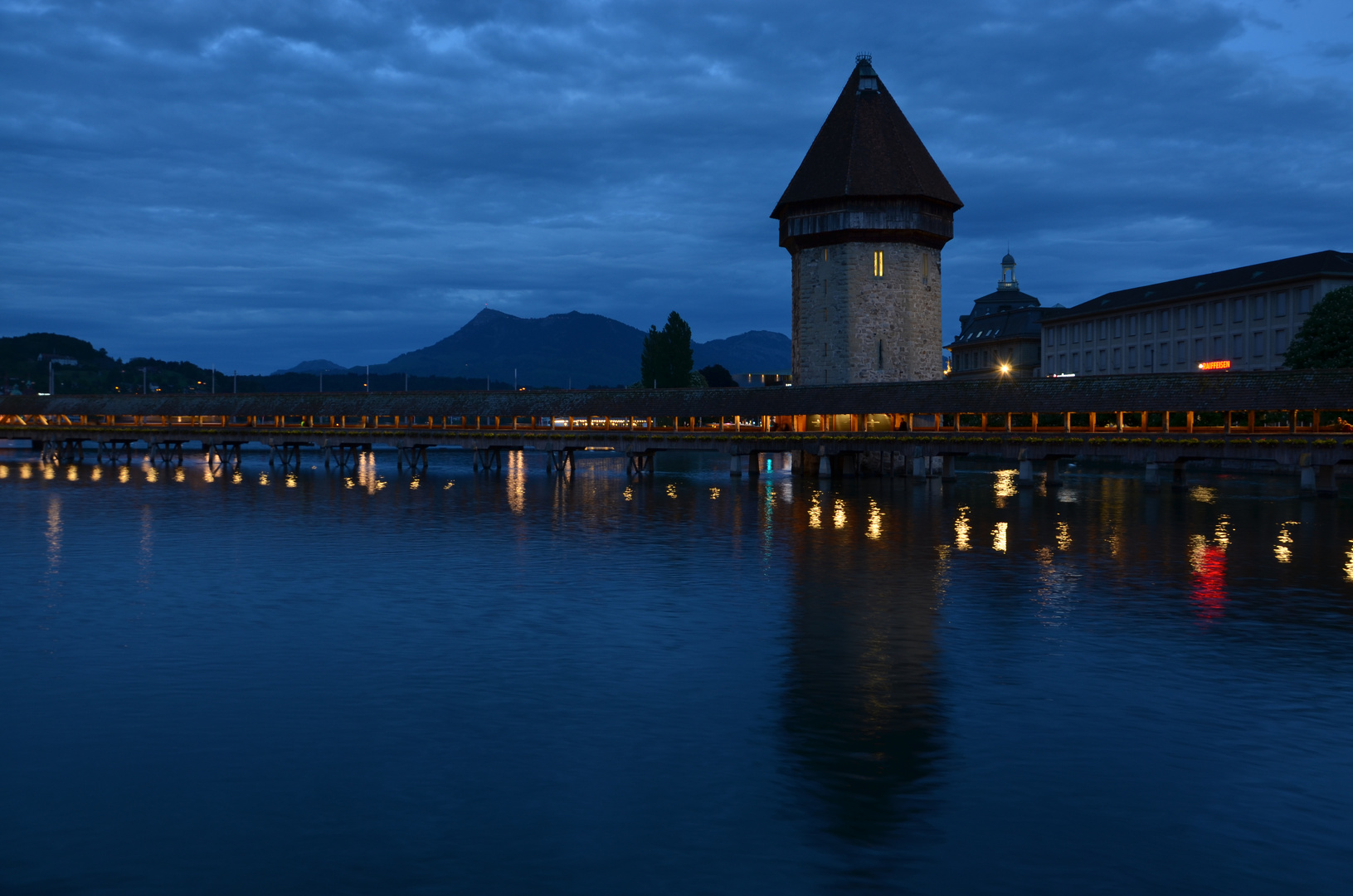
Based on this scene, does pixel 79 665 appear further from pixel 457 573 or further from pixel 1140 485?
pixel 1140 485

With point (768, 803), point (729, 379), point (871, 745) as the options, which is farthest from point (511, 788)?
point (729, 379)

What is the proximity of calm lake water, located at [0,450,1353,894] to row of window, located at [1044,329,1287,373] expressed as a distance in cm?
5516

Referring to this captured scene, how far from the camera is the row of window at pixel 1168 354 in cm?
8006

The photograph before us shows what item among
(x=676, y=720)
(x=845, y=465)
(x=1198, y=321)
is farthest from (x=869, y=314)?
(x=676, y=720)

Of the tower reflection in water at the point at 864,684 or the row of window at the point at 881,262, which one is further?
the row of window at the point at 881,262

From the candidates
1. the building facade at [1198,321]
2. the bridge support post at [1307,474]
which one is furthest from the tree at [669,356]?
the bridge support post at [1307,474]

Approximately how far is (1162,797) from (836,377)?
5607 centimetres

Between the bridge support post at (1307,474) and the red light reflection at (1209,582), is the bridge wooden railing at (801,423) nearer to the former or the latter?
the bridge support post at (1307,474)

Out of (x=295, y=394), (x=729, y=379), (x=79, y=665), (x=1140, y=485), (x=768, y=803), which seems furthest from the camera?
(x=729, y=379)

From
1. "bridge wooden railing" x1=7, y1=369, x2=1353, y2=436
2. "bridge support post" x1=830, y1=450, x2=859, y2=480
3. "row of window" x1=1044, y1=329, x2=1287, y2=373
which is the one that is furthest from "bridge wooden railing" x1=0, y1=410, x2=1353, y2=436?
"row of window" x1=1044, y1=329, x2=1287, y2=373

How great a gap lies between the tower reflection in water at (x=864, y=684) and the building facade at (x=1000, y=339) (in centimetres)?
8866

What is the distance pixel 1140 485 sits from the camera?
60.4 metres

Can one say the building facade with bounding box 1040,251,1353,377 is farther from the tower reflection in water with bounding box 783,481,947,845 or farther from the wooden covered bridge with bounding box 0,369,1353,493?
the tower reflection in water with bounding box 783,481,947,845

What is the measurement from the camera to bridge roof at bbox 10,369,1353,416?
163ft
